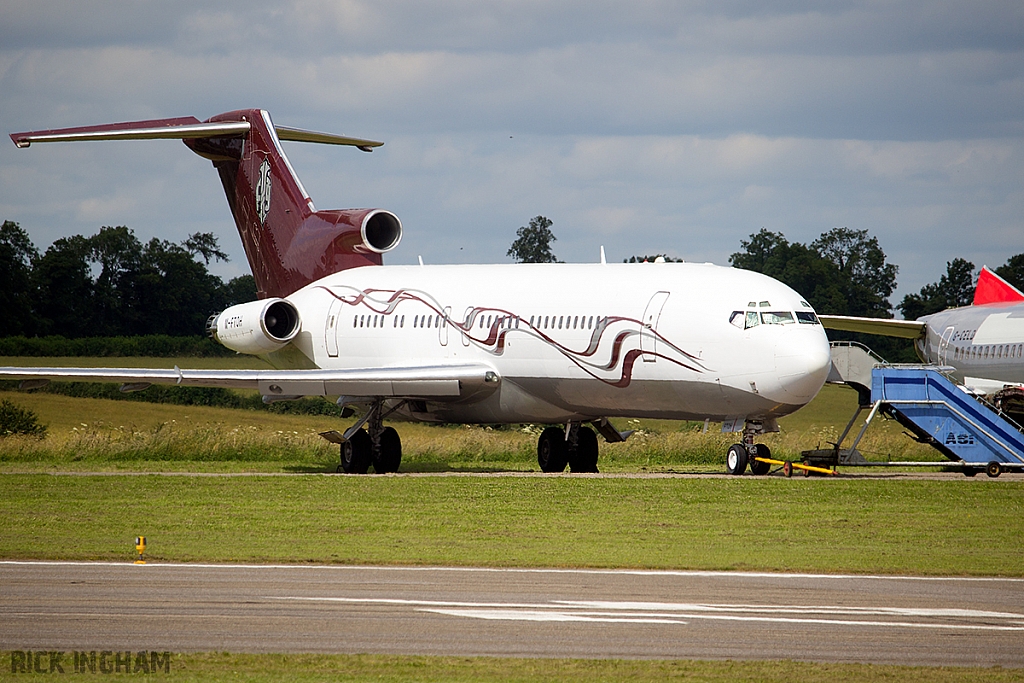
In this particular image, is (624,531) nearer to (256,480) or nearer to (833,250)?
(256,480)

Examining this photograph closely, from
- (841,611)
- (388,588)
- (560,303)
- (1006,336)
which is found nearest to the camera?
(841,611)

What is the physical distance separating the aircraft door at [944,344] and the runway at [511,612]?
31.0 metres

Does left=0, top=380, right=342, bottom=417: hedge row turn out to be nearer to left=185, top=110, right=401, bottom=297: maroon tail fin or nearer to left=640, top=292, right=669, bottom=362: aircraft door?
left=185, top=110, right=401, bottom=297: maroon tail fin

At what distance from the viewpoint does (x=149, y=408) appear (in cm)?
5331

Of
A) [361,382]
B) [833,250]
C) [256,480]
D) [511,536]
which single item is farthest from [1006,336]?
[833,250]

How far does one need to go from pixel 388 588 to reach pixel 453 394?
53.9ft

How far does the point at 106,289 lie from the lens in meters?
83.6

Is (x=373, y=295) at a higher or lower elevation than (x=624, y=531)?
higher

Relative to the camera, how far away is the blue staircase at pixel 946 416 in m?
29.2

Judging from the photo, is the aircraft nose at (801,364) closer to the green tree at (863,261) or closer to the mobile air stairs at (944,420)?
the mobile air stairs at (944,420)

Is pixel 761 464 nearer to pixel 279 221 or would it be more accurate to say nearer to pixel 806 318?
pixel 806 318

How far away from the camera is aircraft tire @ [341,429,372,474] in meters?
32.1

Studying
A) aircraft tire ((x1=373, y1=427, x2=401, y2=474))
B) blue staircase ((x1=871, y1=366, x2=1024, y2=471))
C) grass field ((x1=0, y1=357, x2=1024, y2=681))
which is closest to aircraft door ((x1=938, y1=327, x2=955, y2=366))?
grass field ((x1=0, y1=357, x2=1024, y2=681))

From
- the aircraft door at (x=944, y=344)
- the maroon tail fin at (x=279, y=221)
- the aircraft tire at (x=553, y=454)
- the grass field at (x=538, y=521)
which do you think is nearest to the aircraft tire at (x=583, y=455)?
the aircraft tire at (x=553, y=454)
